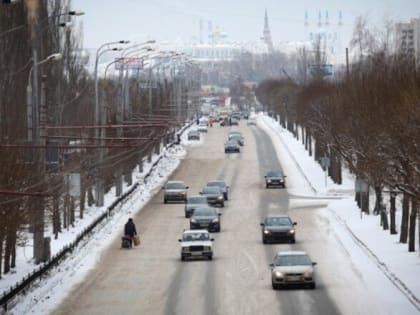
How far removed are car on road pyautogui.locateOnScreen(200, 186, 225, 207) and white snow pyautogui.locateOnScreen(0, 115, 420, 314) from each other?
4.22 meters

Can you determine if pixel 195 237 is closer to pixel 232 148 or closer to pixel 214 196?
pixel 214 196

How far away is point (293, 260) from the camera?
44375mm

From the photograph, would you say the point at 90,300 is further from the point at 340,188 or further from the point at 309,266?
the point at 340,188

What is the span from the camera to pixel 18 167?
42812mm

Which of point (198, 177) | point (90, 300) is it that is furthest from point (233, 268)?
point (198, 177)

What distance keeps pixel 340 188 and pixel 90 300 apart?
52576 millimetres

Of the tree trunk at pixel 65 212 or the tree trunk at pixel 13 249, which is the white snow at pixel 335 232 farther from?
the tree trunk at pixel 65 212

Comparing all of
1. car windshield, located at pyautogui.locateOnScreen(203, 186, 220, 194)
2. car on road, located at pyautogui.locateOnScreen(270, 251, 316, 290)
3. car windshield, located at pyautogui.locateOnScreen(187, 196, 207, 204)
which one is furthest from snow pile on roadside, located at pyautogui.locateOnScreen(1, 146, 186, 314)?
car on road, located at pyautogui.locateOnScreen(270, 251, 316, 290)

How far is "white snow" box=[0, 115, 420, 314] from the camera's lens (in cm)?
4241

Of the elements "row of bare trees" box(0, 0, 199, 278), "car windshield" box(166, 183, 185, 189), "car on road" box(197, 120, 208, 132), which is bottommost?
"car on road" box(197, 120, 208, 132)

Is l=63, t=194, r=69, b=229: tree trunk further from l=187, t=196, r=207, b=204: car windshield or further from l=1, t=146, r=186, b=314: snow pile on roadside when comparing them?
l=187, t=196, r=207, b=204: car windshield

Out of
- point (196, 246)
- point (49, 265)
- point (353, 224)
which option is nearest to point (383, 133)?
point (196, 246)

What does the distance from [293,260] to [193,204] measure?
97.2 ft

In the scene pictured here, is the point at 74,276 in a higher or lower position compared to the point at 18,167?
lower
